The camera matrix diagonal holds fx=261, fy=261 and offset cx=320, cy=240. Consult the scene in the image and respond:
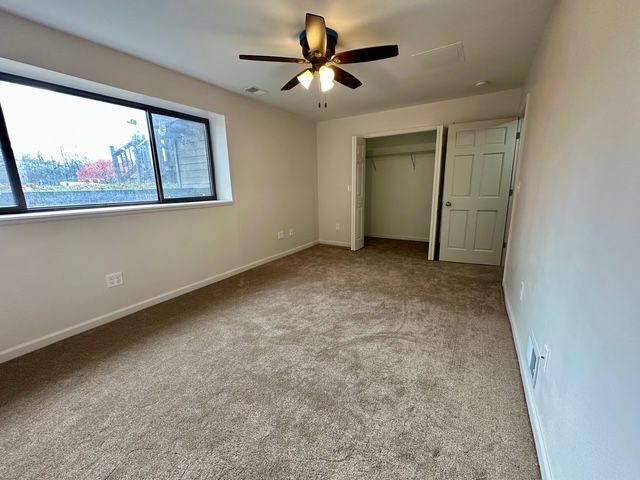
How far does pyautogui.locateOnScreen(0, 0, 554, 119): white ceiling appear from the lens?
1798 mm

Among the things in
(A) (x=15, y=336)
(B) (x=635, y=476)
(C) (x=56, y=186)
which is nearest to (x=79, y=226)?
(C) (x=56, y=186)

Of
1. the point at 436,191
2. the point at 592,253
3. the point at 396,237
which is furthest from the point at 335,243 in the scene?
the point at 592,253

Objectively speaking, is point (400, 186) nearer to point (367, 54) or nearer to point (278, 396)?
point (367, 54)

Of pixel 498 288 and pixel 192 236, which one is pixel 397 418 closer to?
Answer: pixel 498 288

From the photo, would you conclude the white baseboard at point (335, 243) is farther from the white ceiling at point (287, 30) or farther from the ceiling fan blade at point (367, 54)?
the ceiling fan blade at point (367, 54)

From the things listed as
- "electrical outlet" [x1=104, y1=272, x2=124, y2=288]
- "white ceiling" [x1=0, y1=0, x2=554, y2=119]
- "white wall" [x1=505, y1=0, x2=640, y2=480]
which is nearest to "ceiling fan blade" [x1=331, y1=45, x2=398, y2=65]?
"white ceiling" [x1=0, y1=0, x2=554, y2=119]

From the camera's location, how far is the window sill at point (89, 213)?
193 cm

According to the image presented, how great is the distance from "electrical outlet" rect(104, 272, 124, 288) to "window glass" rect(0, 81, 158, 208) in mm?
709

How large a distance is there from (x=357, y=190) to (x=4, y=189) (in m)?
4.11

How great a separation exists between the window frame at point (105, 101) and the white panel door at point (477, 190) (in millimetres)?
3481

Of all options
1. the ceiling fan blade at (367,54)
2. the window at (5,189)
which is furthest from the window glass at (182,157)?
the ceiling fan blade at (367,54)

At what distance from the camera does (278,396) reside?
5.12 feet

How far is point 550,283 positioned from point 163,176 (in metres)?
3.55

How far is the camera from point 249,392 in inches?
62.9
